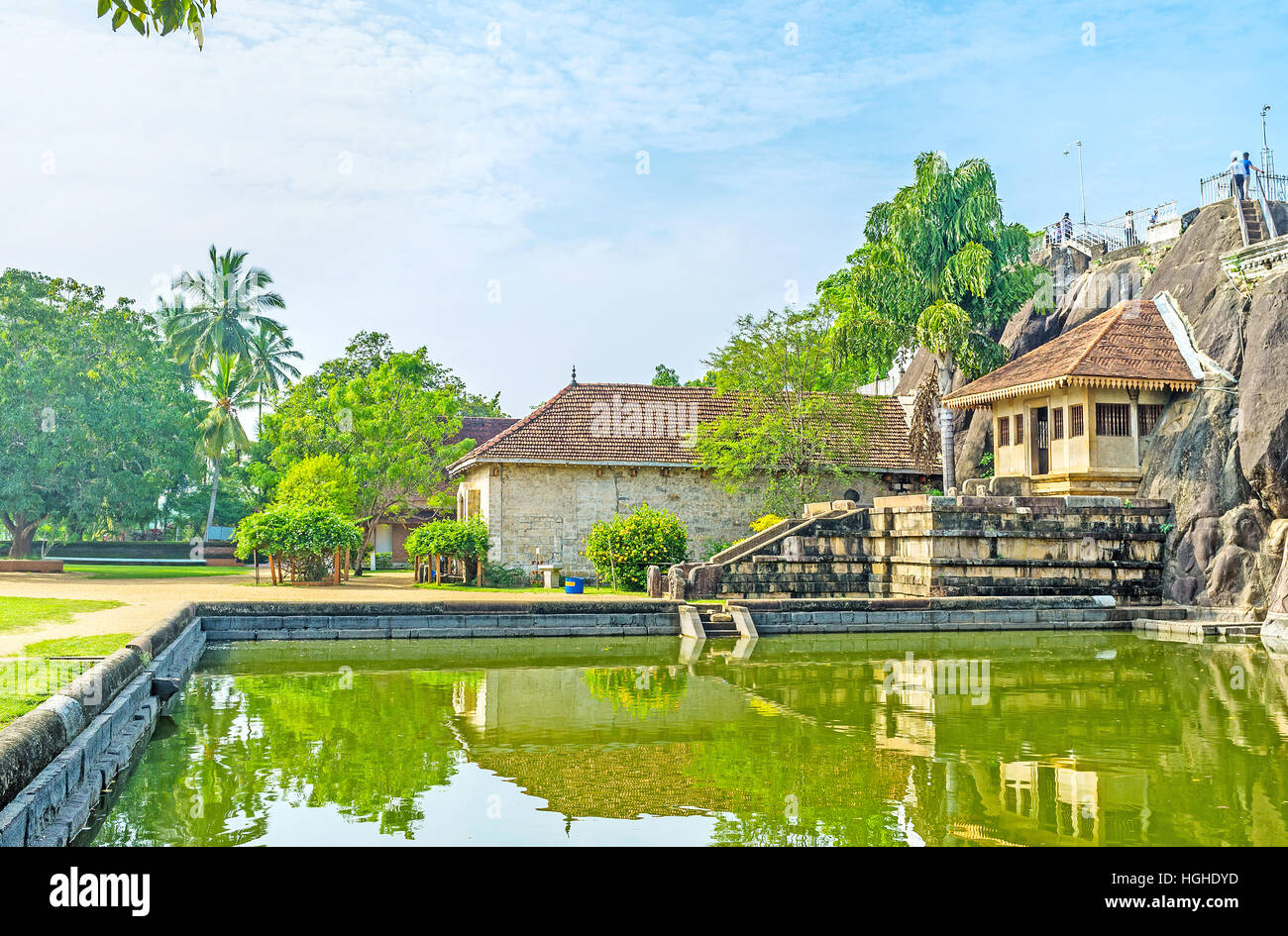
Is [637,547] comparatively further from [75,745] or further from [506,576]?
[75,745]

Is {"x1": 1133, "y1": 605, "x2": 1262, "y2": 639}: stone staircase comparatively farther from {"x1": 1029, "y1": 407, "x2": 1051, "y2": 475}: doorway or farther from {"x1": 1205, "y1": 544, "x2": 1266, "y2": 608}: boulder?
→ {"x1": 1029, "y1": 407, "x2": 1051, "y2": 475}: doorway

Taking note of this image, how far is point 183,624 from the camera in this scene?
45.8 ft

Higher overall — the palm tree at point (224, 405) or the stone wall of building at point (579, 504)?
the palm tree at point (224, 405)

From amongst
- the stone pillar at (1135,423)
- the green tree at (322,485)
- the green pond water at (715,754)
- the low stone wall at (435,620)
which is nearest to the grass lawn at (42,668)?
the green pond water at (715,754)

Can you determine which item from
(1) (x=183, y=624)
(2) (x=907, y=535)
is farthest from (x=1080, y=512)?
(1) (x=183, y=624)

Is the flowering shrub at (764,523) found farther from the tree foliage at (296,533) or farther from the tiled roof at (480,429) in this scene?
the tiled roof at (480,429)

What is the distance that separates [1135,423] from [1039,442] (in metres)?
2.35

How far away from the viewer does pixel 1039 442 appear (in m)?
24.3

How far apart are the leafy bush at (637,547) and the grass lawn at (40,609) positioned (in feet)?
31.7

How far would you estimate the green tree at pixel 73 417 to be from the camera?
28203mm

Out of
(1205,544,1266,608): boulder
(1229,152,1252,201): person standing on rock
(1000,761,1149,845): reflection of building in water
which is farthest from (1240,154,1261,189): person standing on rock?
(1000,761,1149,845): reflection of building in water

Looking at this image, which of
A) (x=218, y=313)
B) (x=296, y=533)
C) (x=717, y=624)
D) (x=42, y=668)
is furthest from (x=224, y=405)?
(x=42, y=668)

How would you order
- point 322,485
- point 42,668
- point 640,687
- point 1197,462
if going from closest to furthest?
1. point 42,668
2. point 640,687
3. point 1197,462
4. point 322,485

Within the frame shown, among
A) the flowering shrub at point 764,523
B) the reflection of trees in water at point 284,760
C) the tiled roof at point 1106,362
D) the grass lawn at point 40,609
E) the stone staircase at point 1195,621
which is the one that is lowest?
the reflection of trees in water at point 284,760
